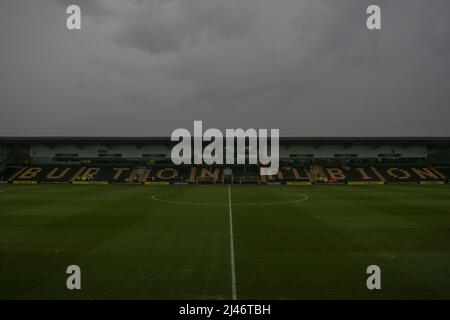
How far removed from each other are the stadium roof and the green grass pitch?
145ft

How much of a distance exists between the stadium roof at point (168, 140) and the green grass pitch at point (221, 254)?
44.3 meters

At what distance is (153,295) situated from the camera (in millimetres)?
8148

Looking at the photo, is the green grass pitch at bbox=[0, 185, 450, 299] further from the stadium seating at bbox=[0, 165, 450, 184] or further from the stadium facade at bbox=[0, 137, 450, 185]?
the stadium facade at bbox=[0, 137, 450, 185]

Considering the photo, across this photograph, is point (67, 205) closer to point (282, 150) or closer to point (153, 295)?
point (153, 295)

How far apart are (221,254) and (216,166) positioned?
2213 inches

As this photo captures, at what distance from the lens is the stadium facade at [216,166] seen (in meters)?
62.3

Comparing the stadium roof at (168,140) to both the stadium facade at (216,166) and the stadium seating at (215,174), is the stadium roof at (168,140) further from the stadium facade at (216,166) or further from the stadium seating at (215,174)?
the stadium seating at (215,174)

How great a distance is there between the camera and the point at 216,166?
6812 centimetres

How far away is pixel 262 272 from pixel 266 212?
1311cm

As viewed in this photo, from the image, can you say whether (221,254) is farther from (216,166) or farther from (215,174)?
(216,166)

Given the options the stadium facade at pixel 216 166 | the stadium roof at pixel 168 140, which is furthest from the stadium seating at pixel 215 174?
the stadium roof at pixel 168 140

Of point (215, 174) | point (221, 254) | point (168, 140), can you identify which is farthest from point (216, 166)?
point (221, 254)

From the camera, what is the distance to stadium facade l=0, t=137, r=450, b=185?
6234 centimetres
